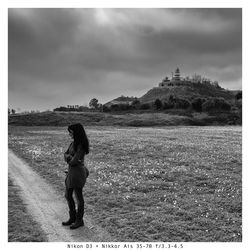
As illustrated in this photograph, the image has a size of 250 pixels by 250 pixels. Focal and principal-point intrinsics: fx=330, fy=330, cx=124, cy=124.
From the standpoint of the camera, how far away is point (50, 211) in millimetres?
12727

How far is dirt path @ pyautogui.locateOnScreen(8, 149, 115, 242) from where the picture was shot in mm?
10602

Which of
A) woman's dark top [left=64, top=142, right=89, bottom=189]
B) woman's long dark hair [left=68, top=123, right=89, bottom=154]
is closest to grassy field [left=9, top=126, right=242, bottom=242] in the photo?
woman's dark top [left=64, top=142, right=89, bottom=189]

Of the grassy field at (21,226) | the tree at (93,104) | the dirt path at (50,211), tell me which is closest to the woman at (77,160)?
the dirt path at (50,211)

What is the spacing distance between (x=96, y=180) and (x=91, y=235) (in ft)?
25.1

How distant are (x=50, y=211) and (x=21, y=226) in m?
1.47

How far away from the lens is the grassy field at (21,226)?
10594 mm

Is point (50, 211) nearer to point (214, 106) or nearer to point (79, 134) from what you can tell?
point (79, 134)

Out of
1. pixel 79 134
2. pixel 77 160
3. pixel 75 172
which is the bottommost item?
pixel 75 172

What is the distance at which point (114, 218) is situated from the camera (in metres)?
12.3

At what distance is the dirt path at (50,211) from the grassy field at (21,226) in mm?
212

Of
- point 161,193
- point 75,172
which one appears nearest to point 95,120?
point 161,193

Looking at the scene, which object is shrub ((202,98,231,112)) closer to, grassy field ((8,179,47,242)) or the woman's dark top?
grassy field ((8,179,47,242))

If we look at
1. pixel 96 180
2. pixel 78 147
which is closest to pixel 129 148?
pixel 96 180

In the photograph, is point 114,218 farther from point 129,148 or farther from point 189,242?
point 129,148
